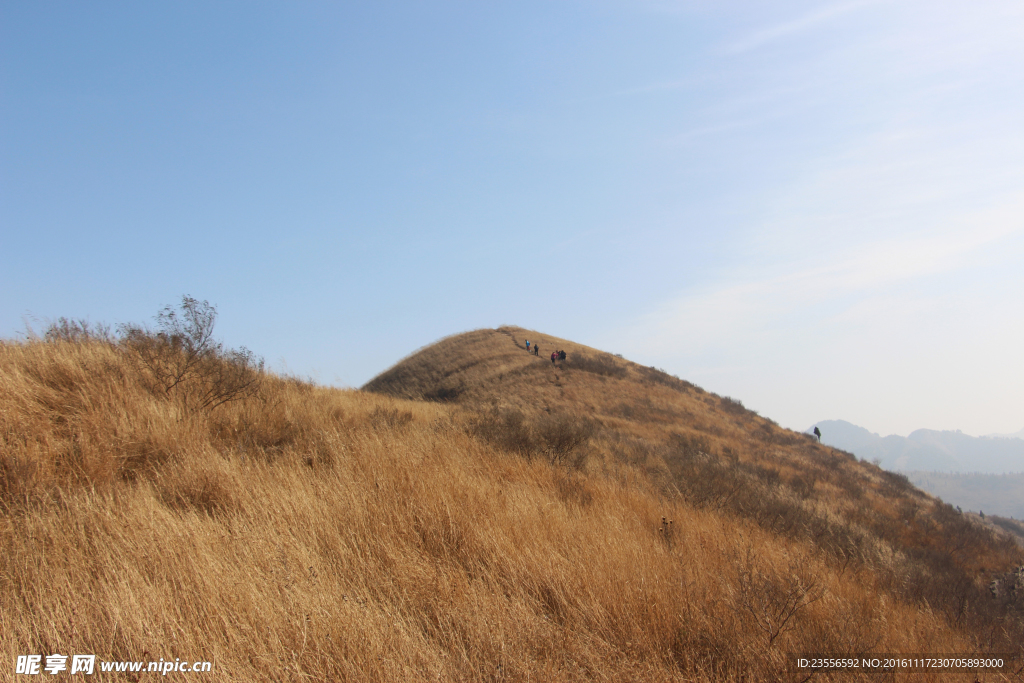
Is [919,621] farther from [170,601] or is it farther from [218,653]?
[170,601]

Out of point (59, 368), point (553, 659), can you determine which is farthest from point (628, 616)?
point (59, 368)

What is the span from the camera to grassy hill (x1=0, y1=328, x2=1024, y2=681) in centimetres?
299

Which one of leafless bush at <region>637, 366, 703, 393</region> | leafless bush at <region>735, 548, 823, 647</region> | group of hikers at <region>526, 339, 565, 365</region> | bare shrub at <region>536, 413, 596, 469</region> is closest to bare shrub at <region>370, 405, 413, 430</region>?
bare shrub at <region>536, 413, 596, 469</region>

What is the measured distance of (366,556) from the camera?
13.5 ft

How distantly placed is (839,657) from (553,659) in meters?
2.33

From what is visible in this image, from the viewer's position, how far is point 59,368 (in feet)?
21.2

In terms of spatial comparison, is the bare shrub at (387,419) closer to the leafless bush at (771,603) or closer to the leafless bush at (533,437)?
the leafless bush at (533,437)

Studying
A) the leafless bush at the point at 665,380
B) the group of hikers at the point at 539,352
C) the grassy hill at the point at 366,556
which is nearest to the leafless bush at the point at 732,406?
the leafless bush at the point at 665,380

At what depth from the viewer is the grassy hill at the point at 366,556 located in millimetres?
2990

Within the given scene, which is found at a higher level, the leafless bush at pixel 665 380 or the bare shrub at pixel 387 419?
the leafless bush at pixel 665 380

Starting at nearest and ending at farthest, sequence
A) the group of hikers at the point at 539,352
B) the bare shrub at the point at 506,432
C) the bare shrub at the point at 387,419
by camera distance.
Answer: the bare shrub at the point at 506,432, the bare shrub at the point at 387,419, the group of hikers at the point at 539,352

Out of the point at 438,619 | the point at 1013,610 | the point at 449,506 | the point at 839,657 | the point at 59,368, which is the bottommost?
the point at 1013,610

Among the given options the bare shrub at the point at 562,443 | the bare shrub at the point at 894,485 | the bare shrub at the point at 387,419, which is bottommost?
the bare shrub at the point at 894,485

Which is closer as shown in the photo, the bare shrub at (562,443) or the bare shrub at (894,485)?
the bare shrub at (562,443)
